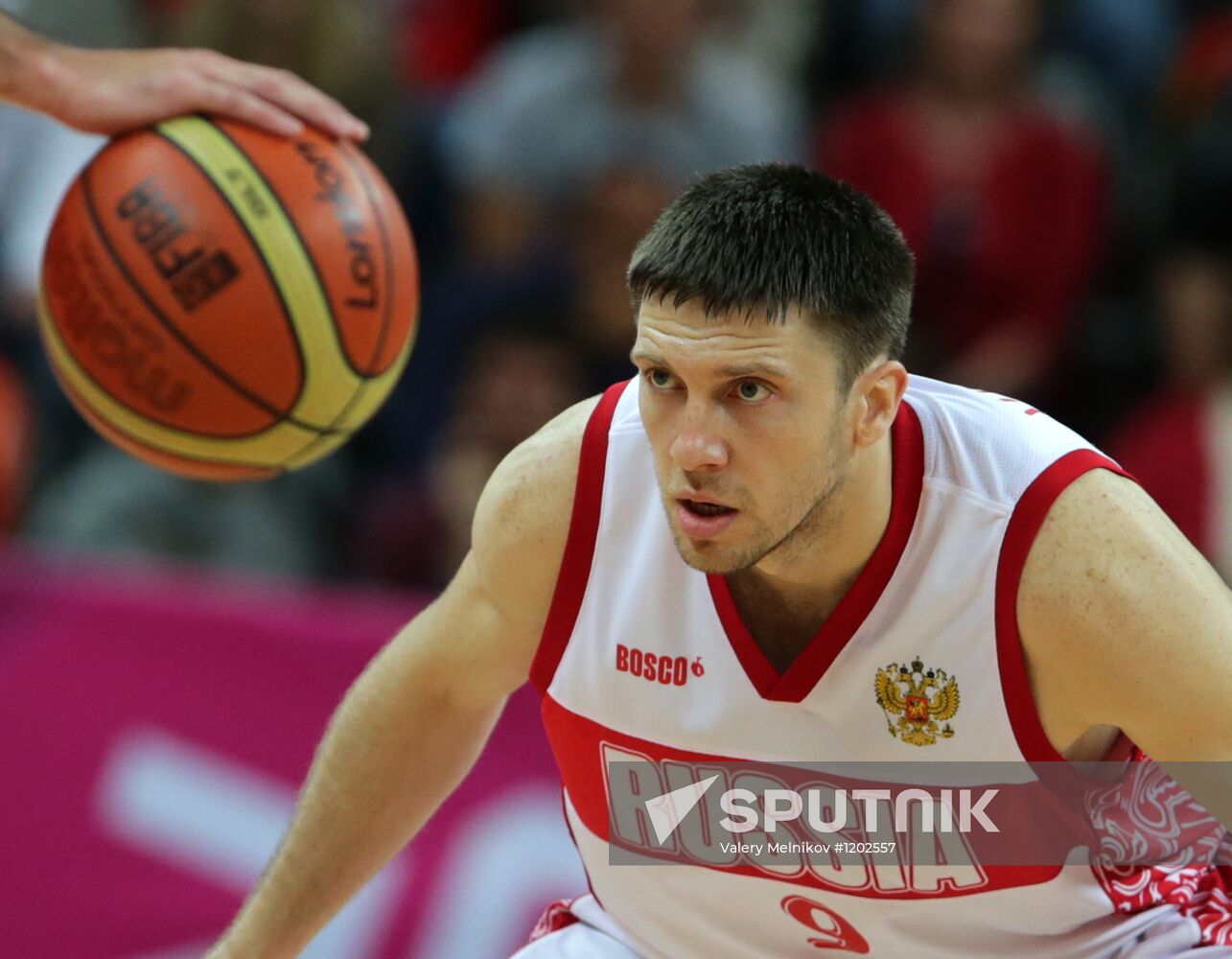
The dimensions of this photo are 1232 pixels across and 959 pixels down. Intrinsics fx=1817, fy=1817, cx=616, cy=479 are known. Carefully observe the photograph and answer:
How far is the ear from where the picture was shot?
2760 mm

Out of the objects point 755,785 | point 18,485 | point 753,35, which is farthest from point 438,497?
point 755,785

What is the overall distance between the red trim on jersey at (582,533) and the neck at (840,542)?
0.94ft

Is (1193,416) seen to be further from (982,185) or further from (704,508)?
(704,508)

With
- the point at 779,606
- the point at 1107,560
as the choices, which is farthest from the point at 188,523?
the point at 1107,560

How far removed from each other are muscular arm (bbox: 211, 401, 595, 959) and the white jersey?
0.39 ft

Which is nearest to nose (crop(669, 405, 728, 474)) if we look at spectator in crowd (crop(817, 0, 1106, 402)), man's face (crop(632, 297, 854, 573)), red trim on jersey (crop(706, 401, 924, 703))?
man's face (crop(632, 297, 854, 573))

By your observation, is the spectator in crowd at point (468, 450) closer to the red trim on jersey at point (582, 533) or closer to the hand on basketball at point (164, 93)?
the hand on basketball at point (164, 93)

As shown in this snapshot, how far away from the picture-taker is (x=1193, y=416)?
19.3 ft

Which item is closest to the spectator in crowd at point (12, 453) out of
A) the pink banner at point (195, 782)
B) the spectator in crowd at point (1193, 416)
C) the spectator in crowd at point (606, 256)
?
the pink banner at point (195, 782)

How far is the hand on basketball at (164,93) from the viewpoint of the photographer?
138 inches

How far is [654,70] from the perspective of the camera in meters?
6.88

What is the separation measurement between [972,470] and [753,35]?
16.0ft

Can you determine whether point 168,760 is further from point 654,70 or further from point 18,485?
point 654,70

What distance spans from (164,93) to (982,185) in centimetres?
392
